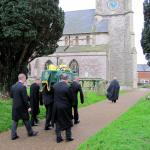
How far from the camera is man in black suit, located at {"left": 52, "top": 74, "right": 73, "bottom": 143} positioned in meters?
10.4

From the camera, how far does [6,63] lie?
2175 cm

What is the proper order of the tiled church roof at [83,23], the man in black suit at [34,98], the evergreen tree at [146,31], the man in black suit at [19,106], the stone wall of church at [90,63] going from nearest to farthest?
the man in black suit at [19,106], the man in black suit at [34,98], the evergreen tree at [146,31], the stone wall of church at [90,63], the tiled church roof at [83,23]

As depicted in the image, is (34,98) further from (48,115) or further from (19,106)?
(19,106)

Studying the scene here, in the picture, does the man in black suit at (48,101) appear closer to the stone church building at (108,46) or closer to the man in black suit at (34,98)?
the man in black suit at (34,98)

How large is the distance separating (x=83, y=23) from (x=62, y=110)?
5930 cm

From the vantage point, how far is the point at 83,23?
68750mm

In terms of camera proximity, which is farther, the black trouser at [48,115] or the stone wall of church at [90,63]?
the stone wall of church at [90,63]

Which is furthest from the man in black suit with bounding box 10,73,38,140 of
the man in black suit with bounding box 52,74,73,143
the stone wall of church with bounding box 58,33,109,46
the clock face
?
the clock face

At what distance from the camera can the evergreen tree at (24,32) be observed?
790 inches

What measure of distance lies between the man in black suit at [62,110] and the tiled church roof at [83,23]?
182ft

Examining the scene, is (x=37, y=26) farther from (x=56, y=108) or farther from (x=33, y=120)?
(x=56, y=108)

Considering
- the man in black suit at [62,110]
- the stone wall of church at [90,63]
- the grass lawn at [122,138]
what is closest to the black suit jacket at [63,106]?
the man in black suit at [62,110]

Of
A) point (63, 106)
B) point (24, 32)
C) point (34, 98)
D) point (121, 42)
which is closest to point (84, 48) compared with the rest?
point (121, 42)

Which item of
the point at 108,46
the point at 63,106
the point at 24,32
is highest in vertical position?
the point at 108,46
